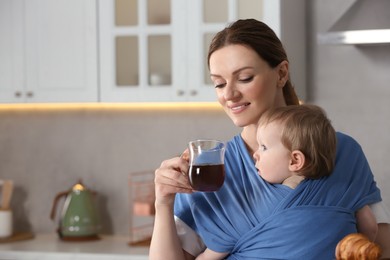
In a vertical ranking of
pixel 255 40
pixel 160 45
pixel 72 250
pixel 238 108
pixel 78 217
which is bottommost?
pixel 72 250

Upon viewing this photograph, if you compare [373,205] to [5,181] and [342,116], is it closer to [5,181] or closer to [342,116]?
[342,116]

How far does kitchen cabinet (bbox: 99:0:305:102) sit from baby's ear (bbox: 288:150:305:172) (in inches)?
70.6

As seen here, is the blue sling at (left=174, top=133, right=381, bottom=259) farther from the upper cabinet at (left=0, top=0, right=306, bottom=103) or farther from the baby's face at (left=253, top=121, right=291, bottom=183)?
the upper cabinet at (left=0, top=0, right=306, bottom=103)

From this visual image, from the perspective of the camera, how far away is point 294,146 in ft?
6.09

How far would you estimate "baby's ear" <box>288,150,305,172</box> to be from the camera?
184 cm

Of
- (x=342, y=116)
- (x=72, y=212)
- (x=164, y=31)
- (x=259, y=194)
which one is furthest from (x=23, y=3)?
(x=259, y=194)

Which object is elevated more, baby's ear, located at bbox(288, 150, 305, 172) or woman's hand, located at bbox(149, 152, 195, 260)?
baby's ear, located at bbox(288, 150, 305, 172)

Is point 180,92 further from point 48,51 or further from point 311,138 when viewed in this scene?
point 311,138

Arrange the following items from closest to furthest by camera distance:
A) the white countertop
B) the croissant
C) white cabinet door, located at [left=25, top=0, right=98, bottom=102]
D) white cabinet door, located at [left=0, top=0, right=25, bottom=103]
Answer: the croissant < the white countertop < white cabinet door, located at [left=25, top=0, right=98, bottom=102] < white cabinet door, located at [left=0, top=0, right=25, bottom=103]

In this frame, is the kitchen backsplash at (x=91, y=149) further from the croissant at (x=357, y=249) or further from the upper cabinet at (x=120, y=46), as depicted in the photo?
the croissant at (x=357, y=249)

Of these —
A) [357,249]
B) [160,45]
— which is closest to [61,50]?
[160,45]

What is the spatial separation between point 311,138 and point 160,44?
2012 mm

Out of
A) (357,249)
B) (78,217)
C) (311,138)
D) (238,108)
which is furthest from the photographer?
(78,217)

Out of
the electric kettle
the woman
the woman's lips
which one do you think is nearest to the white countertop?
the electric kettle
